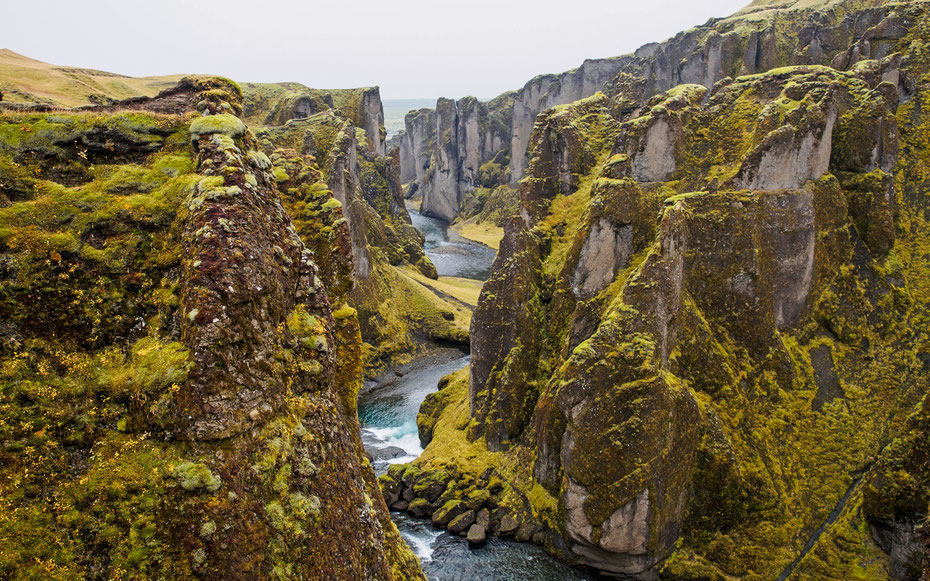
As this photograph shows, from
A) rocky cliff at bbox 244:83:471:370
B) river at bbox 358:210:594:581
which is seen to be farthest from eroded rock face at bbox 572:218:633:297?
rocky cliff at bbox 244:83:471:370

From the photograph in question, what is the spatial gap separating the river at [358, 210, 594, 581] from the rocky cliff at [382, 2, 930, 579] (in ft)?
4.43

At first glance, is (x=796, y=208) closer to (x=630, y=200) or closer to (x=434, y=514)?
(x=630, y=200)

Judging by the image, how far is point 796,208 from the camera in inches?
1561

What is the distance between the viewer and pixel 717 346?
37.5 m

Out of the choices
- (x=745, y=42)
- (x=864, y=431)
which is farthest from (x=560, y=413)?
(x=745, y=42)

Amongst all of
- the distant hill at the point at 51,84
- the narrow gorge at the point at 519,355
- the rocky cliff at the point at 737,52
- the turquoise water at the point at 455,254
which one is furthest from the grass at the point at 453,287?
the distant hill at the point at 51,84

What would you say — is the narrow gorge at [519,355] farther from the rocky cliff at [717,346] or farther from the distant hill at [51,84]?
the distant hill at [51,84]

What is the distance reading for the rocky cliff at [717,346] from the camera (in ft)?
109

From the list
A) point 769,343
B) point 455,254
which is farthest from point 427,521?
point 455,254

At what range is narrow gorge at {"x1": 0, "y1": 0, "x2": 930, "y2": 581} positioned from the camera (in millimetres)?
14164

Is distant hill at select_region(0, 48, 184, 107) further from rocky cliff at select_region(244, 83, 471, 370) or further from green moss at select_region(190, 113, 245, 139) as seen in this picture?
green moss at select_region(190, 113, 245, 139)

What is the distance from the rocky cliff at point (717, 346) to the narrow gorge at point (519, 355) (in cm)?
20

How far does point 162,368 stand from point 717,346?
3457 centimetres

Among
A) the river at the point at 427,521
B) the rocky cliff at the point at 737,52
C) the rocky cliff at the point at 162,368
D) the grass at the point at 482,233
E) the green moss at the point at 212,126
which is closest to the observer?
the rocky cliff at the point at 162,368
